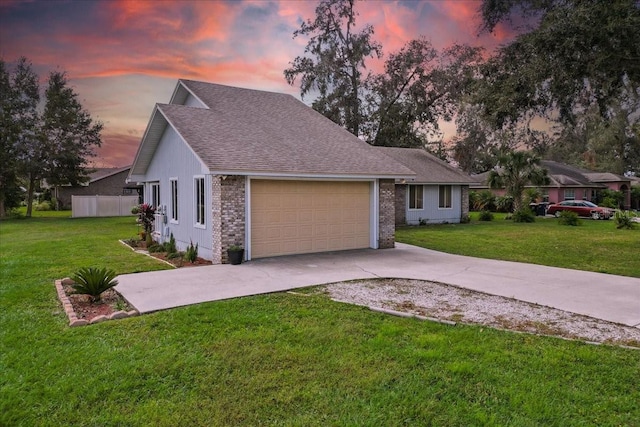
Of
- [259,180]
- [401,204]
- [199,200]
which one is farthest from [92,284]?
[401,204]

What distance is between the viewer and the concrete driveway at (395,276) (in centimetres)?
709

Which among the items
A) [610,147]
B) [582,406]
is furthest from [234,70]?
[610,147]

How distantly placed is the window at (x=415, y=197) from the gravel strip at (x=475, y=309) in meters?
14.2

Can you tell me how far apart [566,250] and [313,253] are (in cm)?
834

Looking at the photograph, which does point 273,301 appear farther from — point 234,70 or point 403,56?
point 403,56

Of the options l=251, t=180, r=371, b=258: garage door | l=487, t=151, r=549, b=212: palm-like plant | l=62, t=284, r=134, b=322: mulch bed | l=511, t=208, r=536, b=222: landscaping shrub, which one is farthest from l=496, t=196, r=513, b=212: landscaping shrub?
l=62, t=284, r=134, b=322: mulch bed

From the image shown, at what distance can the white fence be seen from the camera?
31.7 m

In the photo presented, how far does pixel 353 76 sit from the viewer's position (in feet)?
105

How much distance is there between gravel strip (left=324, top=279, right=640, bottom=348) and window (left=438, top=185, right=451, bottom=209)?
Answer: 51.8 feet

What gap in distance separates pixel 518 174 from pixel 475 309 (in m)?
21.9

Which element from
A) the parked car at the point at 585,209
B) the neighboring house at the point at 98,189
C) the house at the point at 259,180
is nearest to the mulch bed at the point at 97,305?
the house at the point at 259,180

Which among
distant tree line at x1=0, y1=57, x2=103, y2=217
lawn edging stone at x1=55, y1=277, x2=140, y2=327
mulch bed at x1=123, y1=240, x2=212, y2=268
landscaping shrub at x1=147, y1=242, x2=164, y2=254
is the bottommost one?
lawn edging stone at x1=55, y1=277, x2=140, y2=327

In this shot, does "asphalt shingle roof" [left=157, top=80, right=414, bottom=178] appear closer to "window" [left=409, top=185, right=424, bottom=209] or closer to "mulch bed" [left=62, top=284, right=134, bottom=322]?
"mulch bed" [left=62, top=284, right=134, bottom=322]

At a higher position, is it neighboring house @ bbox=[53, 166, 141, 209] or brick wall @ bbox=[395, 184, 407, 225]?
neighboring house @ bbox=[53, 166, 141, 209]
